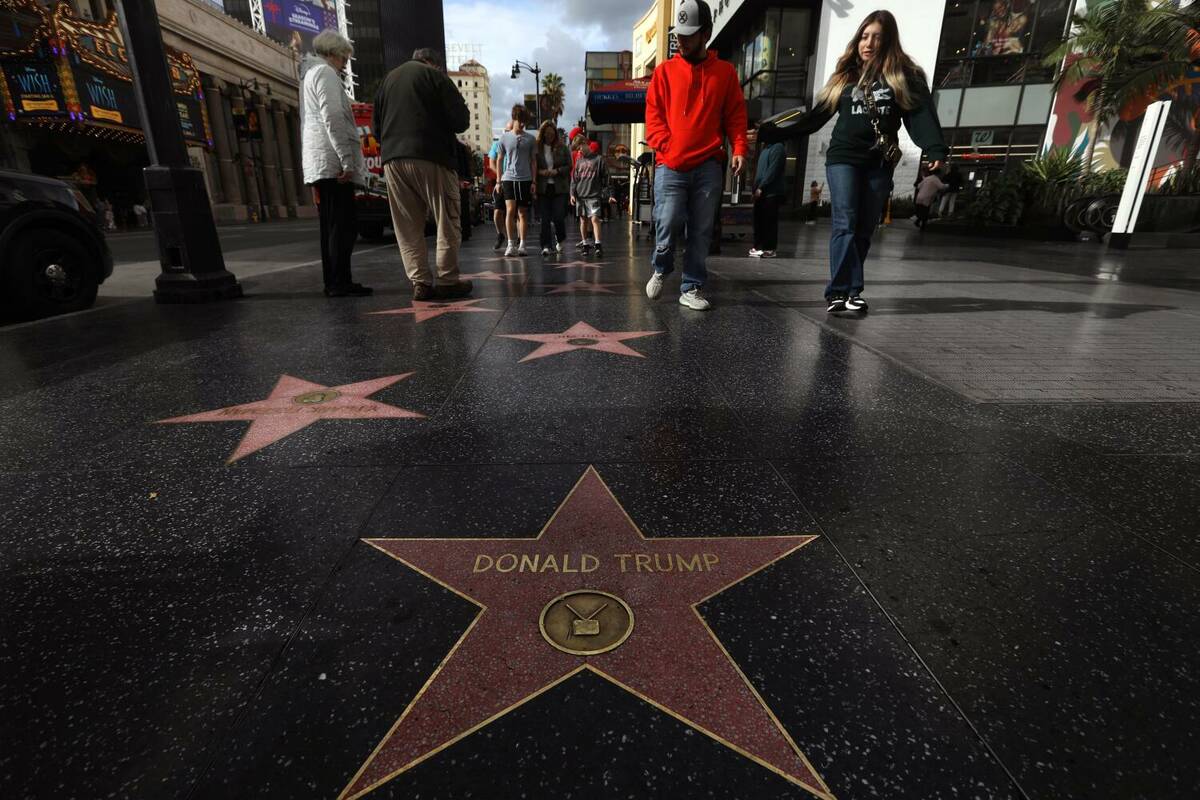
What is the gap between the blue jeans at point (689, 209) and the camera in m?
4.66

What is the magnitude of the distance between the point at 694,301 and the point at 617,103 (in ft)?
32.6

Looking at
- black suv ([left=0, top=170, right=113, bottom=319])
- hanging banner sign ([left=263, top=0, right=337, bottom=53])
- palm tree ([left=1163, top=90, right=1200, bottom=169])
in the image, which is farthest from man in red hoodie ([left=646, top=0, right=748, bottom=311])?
hanging banner sign ([left=263, top=0, right=337, bottom=53])

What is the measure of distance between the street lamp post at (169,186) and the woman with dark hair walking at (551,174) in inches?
177

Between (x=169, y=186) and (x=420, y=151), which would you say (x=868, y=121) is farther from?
(x=169, y=186)

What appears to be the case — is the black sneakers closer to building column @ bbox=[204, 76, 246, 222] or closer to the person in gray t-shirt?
the person in gray t-shirt

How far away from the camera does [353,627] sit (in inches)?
49.8

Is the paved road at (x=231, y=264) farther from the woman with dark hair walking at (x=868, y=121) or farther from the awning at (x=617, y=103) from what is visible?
the awning at (x=617, y=103)

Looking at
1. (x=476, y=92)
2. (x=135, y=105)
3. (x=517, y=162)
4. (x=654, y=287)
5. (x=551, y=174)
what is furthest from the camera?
(x=476, y=92)

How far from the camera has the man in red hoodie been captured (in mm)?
4375

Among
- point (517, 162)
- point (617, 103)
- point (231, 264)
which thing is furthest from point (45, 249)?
point (617, 103)

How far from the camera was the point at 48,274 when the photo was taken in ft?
15.9

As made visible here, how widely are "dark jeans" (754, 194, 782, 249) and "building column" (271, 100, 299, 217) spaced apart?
134ft

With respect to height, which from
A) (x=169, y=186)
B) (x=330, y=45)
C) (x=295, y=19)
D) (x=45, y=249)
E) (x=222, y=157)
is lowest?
(x=45, y=249)

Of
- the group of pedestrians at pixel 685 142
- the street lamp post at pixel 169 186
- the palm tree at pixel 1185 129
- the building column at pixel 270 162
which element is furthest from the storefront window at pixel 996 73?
the building column at pixel 270 162
